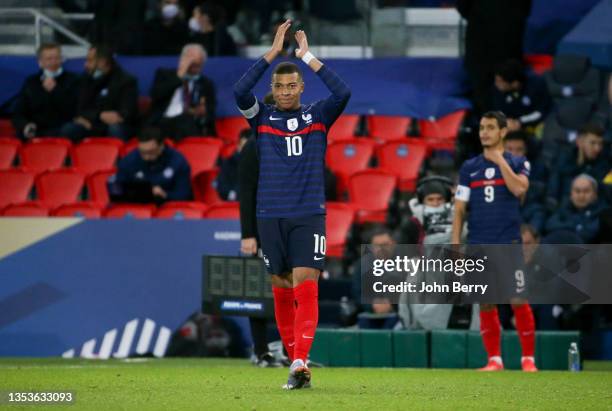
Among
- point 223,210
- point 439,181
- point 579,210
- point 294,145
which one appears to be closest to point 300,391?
point 294,145

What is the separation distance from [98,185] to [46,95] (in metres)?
1.91

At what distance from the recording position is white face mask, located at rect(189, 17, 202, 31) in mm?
18047

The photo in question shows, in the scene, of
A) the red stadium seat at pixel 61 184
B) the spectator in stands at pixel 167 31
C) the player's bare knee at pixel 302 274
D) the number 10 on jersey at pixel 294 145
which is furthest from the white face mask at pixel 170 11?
the player's bare knee at pixel 302 274

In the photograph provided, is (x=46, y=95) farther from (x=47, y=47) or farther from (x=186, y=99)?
(x=186, y=99)

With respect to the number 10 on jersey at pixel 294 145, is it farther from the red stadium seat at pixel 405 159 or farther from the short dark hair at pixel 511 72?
the short dark hair at pixel 511 72

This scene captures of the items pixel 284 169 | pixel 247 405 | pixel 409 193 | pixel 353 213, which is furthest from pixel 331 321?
pixel 247 405

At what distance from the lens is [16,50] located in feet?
61.5

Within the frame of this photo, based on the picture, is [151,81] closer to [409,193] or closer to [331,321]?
[409,193]

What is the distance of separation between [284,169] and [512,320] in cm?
470

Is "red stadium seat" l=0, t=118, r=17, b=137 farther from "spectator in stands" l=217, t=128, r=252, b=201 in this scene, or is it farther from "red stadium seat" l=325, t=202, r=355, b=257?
"red stadium seat" l=325, t=202, r=355, b=257

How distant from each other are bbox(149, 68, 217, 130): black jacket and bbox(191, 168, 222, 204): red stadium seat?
2.83 ft

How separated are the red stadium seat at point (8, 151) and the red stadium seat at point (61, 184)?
0.88 meters

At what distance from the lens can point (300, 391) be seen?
28.9ft

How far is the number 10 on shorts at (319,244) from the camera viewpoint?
9.05m
